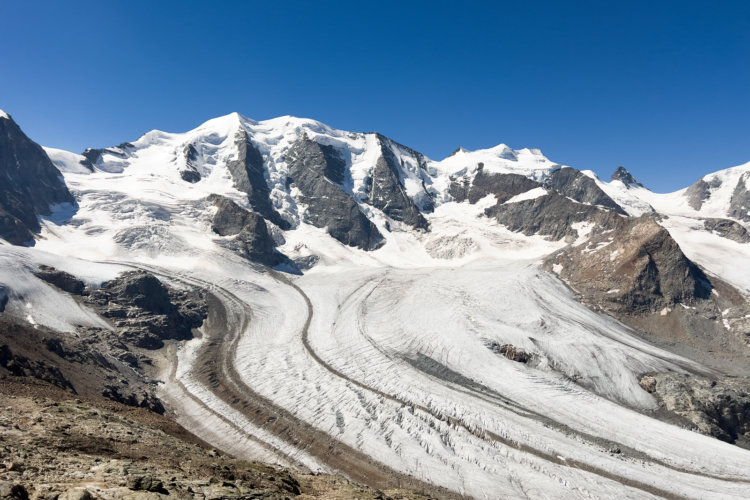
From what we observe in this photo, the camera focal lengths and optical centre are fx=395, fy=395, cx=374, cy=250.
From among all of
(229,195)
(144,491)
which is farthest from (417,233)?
(144,491)

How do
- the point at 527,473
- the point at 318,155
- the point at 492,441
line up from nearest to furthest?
1. the point at 527,473
2. the point at 492,441
3. the point at 318,155

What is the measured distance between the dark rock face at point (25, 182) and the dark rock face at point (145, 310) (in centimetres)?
5263

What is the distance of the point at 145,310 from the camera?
2761 inches

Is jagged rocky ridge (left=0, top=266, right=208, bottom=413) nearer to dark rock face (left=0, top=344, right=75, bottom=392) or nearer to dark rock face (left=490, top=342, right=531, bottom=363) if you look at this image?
dark rock face (left=0, top=344, right=75, bottom=392)

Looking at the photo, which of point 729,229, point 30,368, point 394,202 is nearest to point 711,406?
point 30,368

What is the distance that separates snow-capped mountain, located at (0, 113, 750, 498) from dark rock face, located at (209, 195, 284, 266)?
27.4 inches

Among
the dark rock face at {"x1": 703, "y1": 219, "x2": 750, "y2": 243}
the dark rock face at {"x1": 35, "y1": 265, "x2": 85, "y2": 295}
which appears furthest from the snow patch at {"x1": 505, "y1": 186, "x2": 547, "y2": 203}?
the dark rock face at {"x1": 35, "y1": 265, "x2": 85, "y2": 295}

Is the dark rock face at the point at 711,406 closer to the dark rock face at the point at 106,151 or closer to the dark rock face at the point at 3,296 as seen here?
the dark rock face at the point at 3,296

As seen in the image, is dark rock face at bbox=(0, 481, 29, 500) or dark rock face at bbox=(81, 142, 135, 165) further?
dark rock face at bbox=(81, 142, 135, 165)

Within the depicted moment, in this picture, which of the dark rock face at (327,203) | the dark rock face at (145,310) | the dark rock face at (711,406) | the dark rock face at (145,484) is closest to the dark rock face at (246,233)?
the dark rock face at (327,203)

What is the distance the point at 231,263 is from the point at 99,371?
65.2 metres

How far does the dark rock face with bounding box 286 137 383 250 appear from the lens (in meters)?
164

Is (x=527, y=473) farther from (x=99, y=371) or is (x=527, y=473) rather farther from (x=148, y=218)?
(x=148, y=218)

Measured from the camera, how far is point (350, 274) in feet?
371
